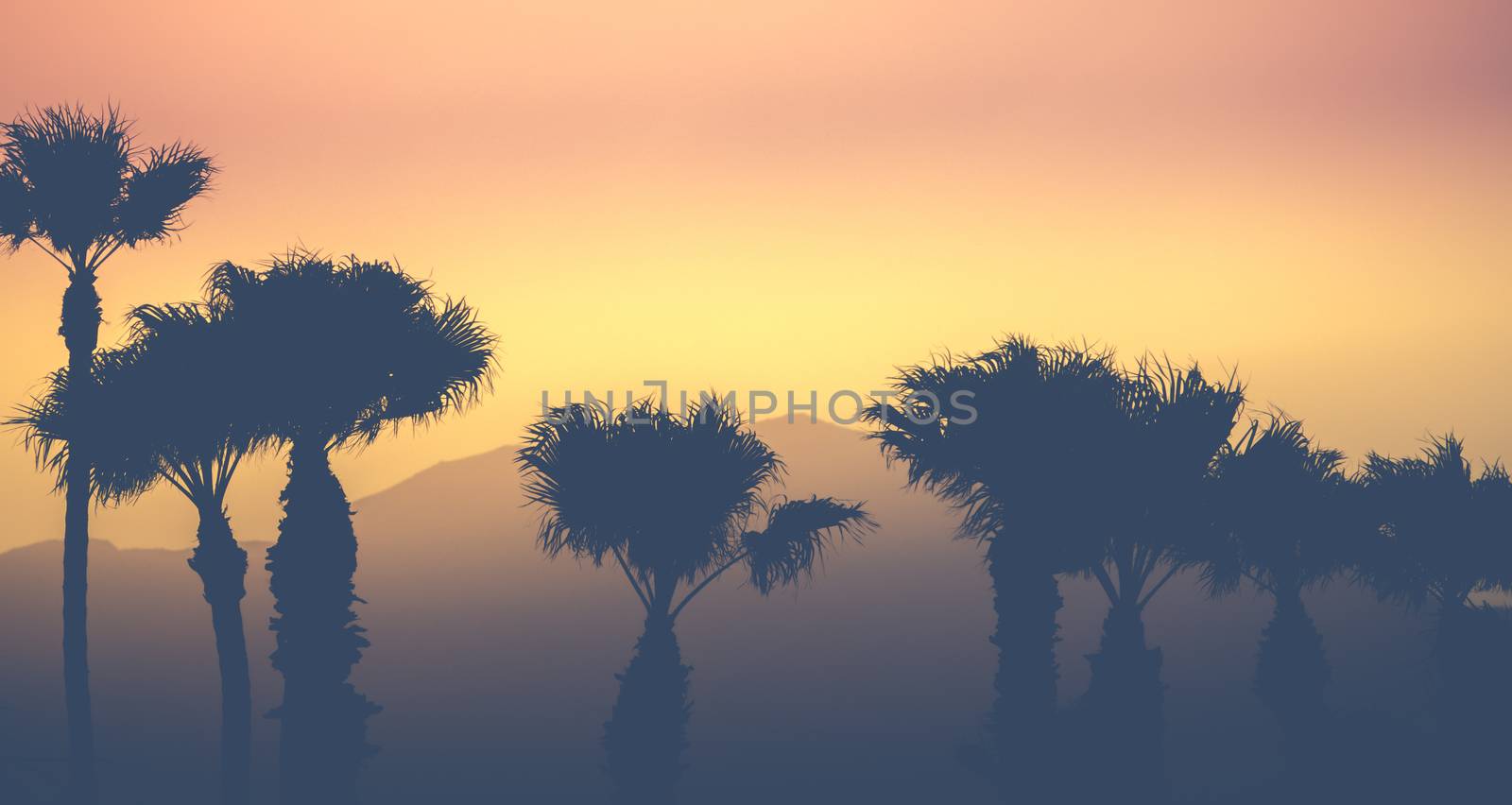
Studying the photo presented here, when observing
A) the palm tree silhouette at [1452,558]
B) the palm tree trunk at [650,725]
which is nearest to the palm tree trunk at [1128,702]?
the palm tree trunk at [650,725]

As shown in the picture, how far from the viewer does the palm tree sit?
959 inches

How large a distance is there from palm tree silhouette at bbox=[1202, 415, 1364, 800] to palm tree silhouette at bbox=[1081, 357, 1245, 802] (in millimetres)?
2121

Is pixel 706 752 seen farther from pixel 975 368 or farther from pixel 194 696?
pixel 194 696

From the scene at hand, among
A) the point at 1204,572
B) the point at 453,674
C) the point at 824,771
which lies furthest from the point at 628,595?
the point at 1204,572

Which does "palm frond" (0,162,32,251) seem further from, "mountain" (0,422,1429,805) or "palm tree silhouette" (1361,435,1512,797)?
"palm tree silhouette" (1361,435,1512,797)

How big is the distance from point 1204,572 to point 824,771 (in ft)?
55.4

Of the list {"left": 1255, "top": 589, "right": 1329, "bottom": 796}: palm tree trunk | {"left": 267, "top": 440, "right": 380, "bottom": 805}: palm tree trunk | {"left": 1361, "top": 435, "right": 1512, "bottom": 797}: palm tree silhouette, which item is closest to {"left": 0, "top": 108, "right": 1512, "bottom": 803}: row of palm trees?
{"left": 267, "top": 440, "right": 380, "bottom": 805}: palm tree trunk

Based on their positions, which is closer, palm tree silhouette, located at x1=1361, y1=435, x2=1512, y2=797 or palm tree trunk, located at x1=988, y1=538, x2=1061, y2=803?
palm tree trunk, located at x1=988, y1=538, x2=1061, y2=803

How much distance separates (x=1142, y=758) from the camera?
88.1ft

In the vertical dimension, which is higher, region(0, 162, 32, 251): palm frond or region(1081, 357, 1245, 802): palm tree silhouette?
region(0, 162, 32, 251): palm frond

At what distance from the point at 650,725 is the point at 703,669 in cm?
7676

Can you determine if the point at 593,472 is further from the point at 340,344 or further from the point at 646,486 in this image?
the point at 340,344

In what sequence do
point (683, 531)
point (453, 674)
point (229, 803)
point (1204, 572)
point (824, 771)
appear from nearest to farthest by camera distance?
point (683, 531) → point (229, 803) → point (1204, 572) → point (824, 771) → point (453, 674)

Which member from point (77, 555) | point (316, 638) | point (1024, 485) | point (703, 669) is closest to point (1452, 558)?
point (1024, 485)
